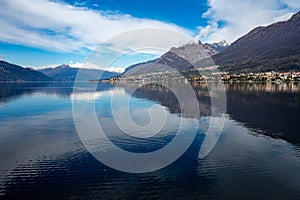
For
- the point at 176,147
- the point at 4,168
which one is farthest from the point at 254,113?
the point at 4,168

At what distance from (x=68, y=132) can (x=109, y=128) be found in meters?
6.02

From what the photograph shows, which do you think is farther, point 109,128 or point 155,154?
point 109,128

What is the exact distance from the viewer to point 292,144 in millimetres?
30000

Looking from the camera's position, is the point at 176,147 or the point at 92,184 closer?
the point at 92,184

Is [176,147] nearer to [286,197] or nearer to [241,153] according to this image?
[241,153]

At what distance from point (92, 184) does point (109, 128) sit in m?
19.5

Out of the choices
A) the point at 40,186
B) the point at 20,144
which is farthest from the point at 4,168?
the point at 20,144

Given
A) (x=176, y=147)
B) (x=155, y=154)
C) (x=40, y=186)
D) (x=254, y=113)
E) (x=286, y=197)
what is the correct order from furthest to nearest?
(x=254, y=113) < (x=176, y=147) < (x=155, y=154) < (x=40, y=186) < (x=286, y=197)

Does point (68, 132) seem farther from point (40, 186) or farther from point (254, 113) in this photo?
point (254, 113)

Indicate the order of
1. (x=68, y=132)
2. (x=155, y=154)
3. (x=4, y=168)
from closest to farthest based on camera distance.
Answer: (x=4, y=168) → (x=155, y=154) → (x=68, y=132)

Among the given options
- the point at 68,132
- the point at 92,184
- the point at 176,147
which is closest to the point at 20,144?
the point at 68,132

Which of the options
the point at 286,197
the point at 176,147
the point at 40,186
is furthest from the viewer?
the point at 176,147

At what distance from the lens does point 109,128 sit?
3844 centimetres

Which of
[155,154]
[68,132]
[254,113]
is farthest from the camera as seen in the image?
[254,113]
